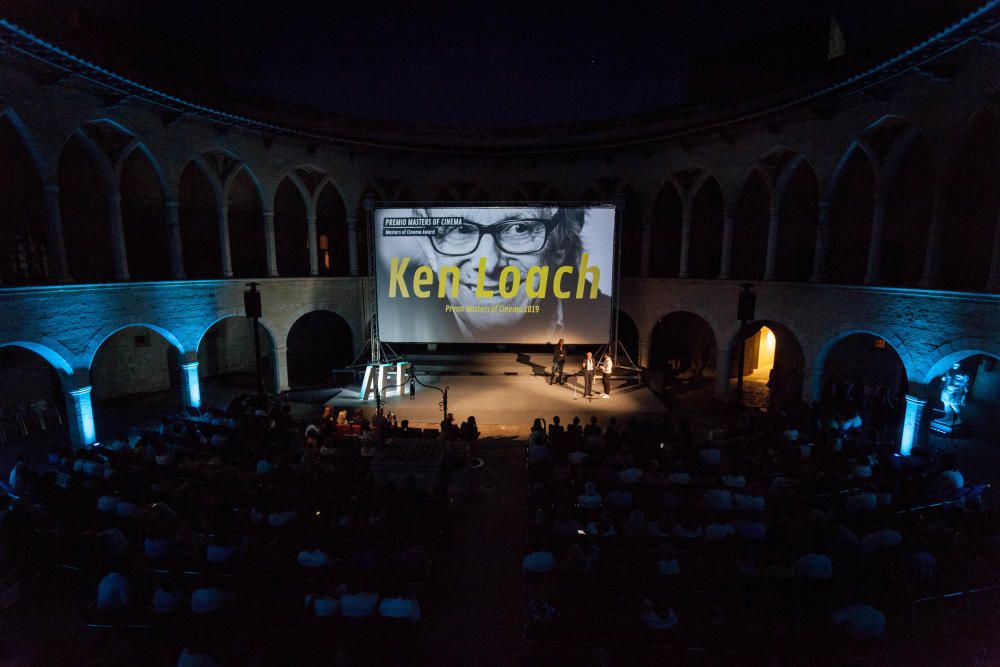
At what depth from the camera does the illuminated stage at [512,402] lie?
16.4 meters

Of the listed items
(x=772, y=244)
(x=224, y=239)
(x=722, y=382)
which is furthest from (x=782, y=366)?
(x=224, y=239)

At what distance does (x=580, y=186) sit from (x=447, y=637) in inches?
794

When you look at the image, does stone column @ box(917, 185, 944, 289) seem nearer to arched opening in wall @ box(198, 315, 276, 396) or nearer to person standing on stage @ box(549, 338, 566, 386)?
person standing on stage @ box(549, 338, 566, 386)

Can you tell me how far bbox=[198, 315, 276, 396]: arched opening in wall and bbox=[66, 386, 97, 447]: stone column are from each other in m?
6.91

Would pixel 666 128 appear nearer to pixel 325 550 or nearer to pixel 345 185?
pixel 345 185

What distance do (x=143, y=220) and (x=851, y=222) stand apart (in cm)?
2588

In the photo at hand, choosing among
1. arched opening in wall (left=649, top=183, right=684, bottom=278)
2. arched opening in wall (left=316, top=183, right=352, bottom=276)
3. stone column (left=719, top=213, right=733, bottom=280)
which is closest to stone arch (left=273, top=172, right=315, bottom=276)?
arched opening in wall (left=316, top=183, right=352, bottom=276)

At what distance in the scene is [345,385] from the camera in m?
20.5

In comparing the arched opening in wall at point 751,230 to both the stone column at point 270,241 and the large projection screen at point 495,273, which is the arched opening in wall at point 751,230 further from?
the stone column at point 270,241

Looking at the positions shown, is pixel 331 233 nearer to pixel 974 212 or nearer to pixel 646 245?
pixel 646 245

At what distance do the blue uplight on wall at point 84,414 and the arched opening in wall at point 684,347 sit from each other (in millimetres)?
20654

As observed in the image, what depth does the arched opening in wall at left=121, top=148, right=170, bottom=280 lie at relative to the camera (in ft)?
64.4

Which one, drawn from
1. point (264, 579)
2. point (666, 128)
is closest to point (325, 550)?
point (264, 579)

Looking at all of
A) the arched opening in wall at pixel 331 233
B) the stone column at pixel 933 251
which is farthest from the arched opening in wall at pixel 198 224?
the stone column at pixel 933 251
